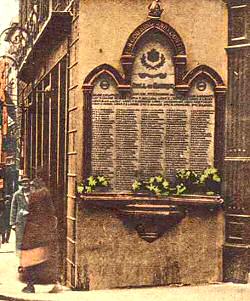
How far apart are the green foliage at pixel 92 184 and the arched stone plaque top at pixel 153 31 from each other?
1.82 meters

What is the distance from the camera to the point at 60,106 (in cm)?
1338

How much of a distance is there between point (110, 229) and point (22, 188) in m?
3.20

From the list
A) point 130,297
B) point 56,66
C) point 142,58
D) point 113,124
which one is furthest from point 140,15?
point 130,297

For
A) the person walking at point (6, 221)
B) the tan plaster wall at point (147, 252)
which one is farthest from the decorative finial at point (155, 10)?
the person walking at point (6, 221)

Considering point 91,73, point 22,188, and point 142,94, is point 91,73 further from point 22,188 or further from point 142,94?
point 22,188

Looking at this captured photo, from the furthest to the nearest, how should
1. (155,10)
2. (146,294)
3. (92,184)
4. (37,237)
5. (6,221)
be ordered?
(6,221)
(37,237)
(92,184)
(155,10)
(146,294)

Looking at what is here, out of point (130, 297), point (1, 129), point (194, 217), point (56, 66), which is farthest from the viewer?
point (1, 129)

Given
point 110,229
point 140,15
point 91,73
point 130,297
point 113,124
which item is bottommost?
point 130,297

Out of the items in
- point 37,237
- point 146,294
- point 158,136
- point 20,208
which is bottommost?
point 146,294

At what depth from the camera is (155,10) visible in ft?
38.5

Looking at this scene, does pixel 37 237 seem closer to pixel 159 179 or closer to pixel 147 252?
pixel 147 252

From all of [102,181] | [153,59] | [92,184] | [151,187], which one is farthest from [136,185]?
[153,59]

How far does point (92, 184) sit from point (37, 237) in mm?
1116

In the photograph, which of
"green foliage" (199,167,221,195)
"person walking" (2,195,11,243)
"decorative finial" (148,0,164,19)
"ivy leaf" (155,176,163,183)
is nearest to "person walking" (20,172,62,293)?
"ivy leaf" (155,176,163,183)
